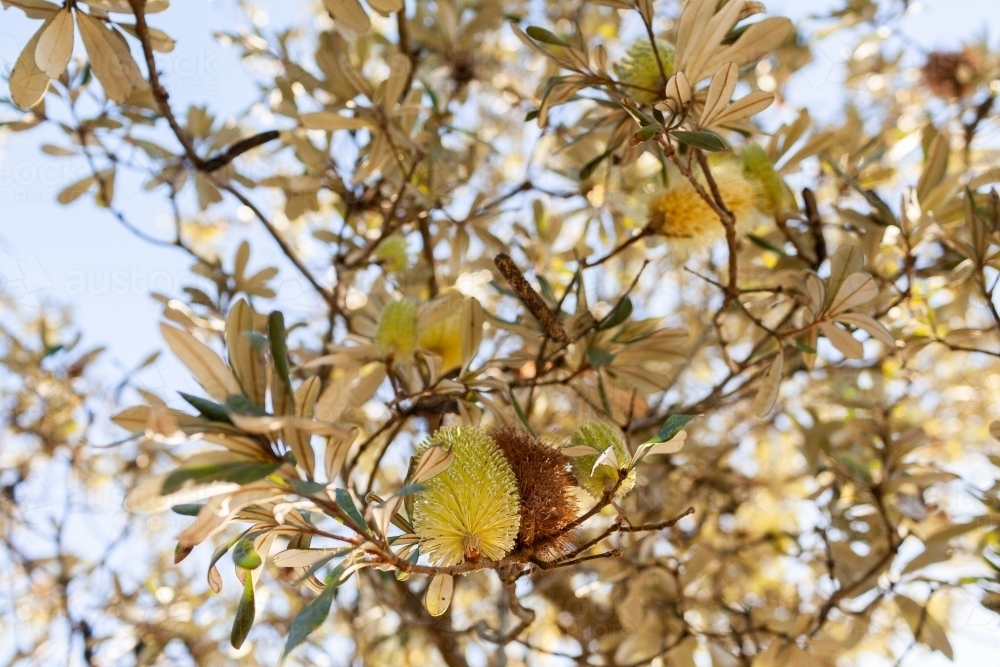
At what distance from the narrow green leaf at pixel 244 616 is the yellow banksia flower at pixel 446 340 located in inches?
17.4

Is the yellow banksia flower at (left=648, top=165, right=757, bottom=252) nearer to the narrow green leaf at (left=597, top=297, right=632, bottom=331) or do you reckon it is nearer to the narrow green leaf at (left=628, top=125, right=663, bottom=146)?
the narrow green leaf at (left=597, top=297, right=632, bottom=331)

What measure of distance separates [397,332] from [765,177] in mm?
647

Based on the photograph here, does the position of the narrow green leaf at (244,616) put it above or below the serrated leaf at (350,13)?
below

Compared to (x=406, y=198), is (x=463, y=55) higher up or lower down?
higher up

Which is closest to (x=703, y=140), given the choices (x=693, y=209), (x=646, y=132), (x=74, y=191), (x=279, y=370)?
(x=646, y=132)

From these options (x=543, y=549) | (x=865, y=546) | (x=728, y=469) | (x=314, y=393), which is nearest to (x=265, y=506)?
(x=314, y=393)

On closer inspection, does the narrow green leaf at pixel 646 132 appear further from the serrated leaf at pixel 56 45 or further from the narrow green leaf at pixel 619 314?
the serrated leaf at pixel 56 45

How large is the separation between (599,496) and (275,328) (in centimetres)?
39

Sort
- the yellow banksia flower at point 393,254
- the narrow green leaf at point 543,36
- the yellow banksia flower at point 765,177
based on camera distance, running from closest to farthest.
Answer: the narrow green leaf at point 543,36 → the yellow banksia flower at point 765,177 → the yellow banksia flower at point 393,254

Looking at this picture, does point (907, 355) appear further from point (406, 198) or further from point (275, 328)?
point (275, 328)

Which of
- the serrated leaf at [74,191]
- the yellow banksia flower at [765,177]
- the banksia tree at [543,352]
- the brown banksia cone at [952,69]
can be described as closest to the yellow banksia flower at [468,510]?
the banksia tree at [543,352]

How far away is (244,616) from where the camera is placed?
2.27ft

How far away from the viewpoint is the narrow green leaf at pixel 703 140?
801 millimetres

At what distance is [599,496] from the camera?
832 mm
